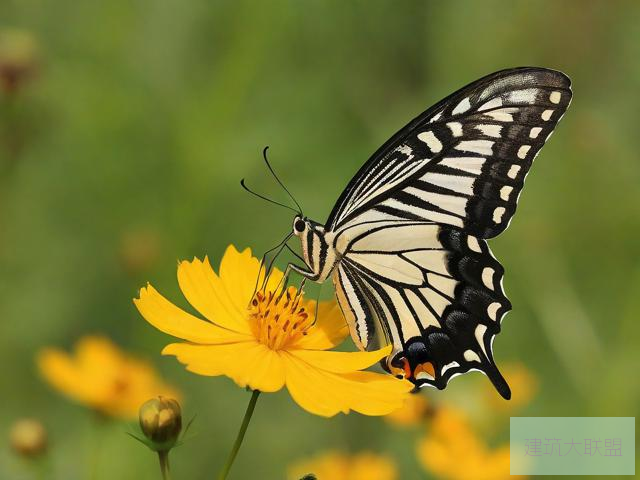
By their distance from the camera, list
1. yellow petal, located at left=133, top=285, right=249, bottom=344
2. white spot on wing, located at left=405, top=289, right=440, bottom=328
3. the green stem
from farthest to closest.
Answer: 1. white spot on wing, located at left=405, top=289, right=440, bottom=328
2. yellow petal, located at left=133, top=285, right=249, bottom=344
3. the green stem

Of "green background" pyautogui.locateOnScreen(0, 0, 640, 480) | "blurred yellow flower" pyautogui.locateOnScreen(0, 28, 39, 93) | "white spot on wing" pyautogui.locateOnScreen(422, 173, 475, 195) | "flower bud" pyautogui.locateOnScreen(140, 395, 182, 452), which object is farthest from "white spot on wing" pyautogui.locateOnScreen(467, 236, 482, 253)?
"blurred yellow flower" pyautogui.locateOnScreen(0, 28, 39, 93)

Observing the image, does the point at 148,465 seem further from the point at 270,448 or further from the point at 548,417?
the point at 548,417

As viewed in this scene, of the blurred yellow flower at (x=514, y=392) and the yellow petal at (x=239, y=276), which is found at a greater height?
the blurred yellow flower at (x=514, y=392)

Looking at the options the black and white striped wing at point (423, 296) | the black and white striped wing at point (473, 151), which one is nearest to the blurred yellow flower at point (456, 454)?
the black and white striped wing at point (423, 296)

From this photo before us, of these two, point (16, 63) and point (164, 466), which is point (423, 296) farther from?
point (16, 63)

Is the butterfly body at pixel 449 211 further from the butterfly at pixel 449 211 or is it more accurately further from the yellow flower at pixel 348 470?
the yellow flower at pixel 348 470

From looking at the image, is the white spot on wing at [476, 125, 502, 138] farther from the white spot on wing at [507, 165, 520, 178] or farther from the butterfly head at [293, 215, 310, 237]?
the butterfly head at [293, 215, 310, 237]

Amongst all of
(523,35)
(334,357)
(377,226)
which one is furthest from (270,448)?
(523,35)
